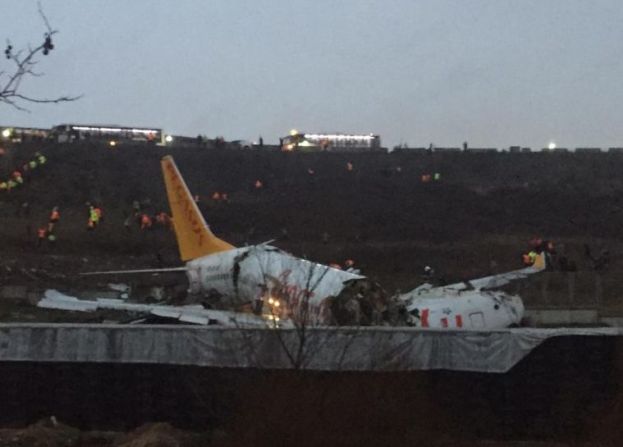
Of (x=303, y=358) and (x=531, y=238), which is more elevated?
(x=531, y=238)

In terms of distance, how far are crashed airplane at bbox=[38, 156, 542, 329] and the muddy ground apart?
3989 millimetres

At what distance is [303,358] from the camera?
11.6 m

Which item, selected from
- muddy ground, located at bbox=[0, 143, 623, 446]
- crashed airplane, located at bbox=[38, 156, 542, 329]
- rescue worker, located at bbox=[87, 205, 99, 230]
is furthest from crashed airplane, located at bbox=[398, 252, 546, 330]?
Answer: rescue worker, located at bbox=[87, 205, 99, 230]

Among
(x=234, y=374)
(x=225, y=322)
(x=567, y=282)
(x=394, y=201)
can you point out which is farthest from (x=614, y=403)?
(x=394, y=201)

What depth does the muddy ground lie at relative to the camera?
136 feet

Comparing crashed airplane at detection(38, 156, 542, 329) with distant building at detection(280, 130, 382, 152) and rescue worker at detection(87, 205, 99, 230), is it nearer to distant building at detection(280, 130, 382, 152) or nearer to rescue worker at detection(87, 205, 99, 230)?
rescue worker at detection(87, 205, 99, 230)

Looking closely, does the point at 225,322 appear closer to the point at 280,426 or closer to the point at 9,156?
the point at 280,426

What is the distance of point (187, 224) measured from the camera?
3359 centimetres

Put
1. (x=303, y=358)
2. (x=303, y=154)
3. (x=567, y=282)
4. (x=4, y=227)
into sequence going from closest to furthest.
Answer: (x=303, y=358), (x=567, y=282), (x=4, y=227), (x=303, y=154)

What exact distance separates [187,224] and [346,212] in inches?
1162

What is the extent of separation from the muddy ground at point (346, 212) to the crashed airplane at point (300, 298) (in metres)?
3.99

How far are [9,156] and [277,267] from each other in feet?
153

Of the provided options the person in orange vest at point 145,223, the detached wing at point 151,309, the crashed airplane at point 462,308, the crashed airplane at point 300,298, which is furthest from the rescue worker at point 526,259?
the detached wing at point 151,309

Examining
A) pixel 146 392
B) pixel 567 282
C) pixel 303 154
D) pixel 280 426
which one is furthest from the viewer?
pixel 303 154
